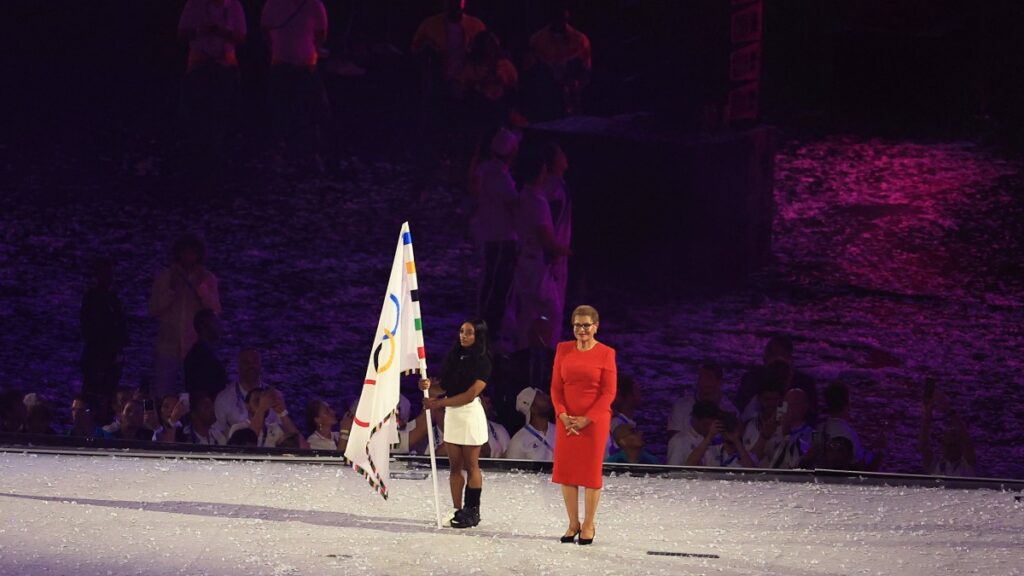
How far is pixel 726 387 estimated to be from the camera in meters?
9.32

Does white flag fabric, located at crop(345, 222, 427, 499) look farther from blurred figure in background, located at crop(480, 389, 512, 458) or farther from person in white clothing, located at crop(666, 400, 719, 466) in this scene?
person in white clothing, located at crop(666, 400, 719, 466)

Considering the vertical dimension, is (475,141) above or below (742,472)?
above

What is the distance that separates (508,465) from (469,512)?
1335mm

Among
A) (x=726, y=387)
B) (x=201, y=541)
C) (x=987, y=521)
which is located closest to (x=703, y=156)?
(x=726, y=387)

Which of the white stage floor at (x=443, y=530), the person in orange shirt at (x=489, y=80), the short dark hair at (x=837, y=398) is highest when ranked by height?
the person in orange shirt at (x=489, y=80)

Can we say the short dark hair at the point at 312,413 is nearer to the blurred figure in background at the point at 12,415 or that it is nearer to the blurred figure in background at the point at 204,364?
the blurred figure in background at the point at 204,364

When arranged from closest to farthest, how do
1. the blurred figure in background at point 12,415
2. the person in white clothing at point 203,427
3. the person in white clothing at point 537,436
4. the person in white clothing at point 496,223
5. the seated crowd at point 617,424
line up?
the person in white clothing at point 537,436
the seated crowd at point 617,424
the person in white clothing at point 203,427
the blurred figure in background at point 12,415
the person in white clothing at point 496,223

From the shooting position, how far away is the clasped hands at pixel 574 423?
6297 mm

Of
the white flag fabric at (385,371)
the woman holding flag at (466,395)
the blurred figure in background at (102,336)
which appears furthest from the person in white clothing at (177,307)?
the woman holding flag at (466,395)

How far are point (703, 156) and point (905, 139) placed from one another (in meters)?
1.25

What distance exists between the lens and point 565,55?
956 centimetres

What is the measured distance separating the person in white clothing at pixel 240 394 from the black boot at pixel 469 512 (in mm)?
2335

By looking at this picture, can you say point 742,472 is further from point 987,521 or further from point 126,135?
point 126,135

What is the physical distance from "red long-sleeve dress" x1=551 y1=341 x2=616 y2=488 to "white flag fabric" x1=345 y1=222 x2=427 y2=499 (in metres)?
0.76
